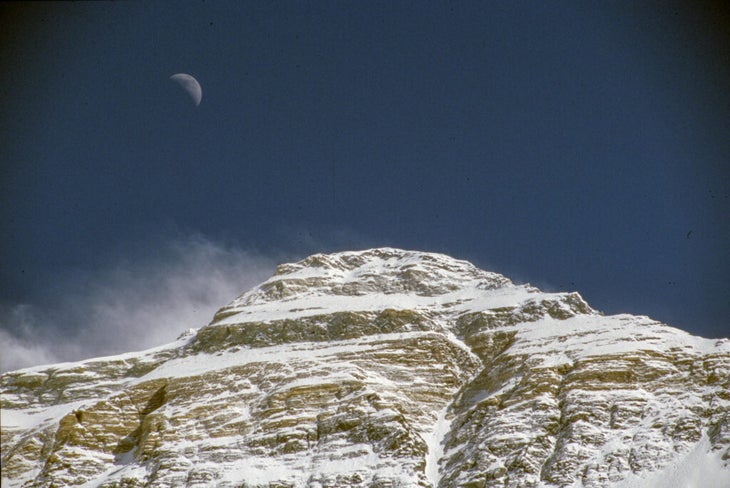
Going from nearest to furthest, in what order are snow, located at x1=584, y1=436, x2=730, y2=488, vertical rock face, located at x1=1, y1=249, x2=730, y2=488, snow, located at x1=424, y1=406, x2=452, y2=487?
snow, located at x1=584, y1=436, x2=730, y2=488
vertical rock face, located at x1=1, y1=249, x2=730, y2=488
snow, located at x1=424, y1=406, x2=452, y2=487

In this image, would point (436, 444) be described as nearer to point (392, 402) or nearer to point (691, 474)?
point (392, 402)

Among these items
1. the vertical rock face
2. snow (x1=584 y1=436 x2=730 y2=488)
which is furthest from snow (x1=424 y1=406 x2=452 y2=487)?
snow (x1=584 y1=436 x2=730 y2=488)

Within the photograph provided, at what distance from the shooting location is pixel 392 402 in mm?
115312

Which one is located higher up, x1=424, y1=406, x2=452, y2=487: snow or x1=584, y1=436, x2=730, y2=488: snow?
x1=424, y1=406, x2=452, y2=487: snow

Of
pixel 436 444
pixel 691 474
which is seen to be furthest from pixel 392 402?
pixel 691 474

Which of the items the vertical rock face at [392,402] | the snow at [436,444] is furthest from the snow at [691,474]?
the snow at [436,444]

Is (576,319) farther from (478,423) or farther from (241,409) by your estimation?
(241,409)

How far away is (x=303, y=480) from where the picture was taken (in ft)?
319

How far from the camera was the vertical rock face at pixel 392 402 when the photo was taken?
96188mm

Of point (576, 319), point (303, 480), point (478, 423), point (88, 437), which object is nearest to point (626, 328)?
point (576, 319)

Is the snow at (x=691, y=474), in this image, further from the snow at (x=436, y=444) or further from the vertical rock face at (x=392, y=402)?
the snow at (x=436, y=444)

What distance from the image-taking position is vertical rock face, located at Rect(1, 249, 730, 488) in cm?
9619

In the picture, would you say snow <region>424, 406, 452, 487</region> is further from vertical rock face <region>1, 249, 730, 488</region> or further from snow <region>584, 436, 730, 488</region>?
snow <region>584, 436, 730, 488</region>

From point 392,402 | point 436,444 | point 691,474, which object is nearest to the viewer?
point 691,474
